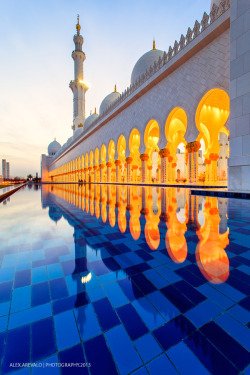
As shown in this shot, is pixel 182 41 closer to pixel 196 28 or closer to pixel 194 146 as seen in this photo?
pixel 196 28

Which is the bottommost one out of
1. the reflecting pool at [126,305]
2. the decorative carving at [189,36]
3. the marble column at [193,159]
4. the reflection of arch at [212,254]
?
the reflecting pool at [126,305]

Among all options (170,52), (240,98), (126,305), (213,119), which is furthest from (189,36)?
(126,305)

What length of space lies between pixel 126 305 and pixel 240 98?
25.5ft

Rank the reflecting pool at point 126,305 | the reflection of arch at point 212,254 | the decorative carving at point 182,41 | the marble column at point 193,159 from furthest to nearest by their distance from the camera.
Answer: the decorative carving at point 182,41
the marble column at point 193,159
the reflection of arch at point 212,254
the reflecting pool at point 126,305

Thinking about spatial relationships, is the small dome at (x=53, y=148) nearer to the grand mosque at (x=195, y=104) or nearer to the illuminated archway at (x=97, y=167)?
the illuminated archway at (x=97, y=167)

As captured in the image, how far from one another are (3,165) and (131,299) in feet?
470

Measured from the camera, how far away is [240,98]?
6469mm

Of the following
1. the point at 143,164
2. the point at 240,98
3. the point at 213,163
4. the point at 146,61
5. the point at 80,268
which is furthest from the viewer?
the point at 146,61

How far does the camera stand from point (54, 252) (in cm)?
187

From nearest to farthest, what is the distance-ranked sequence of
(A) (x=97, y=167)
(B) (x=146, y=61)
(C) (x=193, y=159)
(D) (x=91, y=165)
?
(C) (x=193, y=159), (B) (x=146, y=61), (A) (x=97, y=167), (D) (x=91, y=165)

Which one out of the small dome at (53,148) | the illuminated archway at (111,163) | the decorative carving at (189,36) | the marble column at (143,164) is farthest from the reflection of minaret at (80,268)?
the small dome at (53,148)

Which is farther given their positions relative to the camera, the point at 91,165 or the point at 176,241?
the point at 91,165

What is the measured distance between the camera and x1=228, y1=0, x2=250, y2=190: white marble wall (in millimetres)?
6266

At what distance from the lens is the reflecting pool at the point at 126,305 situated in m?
0.76
